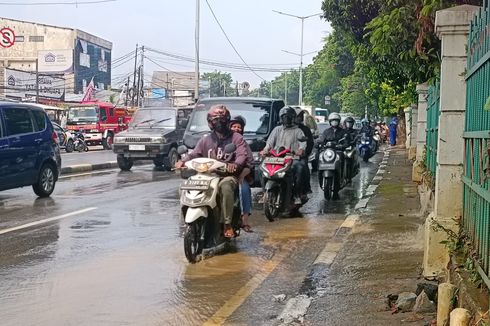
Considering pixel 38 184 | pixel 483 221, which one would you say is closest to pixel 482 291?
pixel 483 221

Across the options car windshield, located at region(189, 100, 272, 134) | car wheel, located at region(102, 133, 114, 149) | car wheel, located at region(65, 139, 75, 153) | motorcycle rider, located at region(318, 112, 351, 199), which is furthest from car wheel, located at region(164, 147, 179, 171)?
car wheel, located at region(102, 133, 114, 149)

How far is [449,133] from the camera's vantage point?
5.61 meters

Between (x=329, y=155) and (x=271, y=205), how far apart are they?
2.87 m

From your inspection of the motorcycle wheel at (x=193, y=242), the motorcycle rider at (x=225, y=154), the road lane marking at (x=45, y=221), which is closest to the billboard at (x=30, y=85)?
the road lane marking at (x=45, y=221)

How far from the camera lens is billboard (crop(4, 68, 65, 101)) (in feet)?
152

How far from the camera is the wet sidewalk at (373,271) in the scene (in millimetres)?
4980

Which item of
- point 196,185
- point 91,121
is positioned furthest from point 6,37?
point 196,185

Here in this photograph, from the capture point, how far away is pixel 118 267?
672 cm

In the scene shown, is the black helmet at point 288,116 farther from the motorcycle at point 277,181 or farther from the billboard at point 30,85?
the billboard at point 30,85

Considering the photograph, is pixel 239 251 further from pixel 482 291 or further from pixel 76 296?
pixel 482 291

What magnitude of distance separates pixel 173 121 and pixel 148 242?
12540 millimetres

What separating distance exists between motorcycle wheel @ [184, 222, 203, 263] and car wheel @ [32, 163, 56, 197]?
6169 mm

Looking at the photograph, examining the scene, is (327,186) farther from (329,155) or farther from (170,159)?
(170,159)

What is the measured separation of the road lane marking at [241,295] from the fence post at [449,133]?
1.54 m
